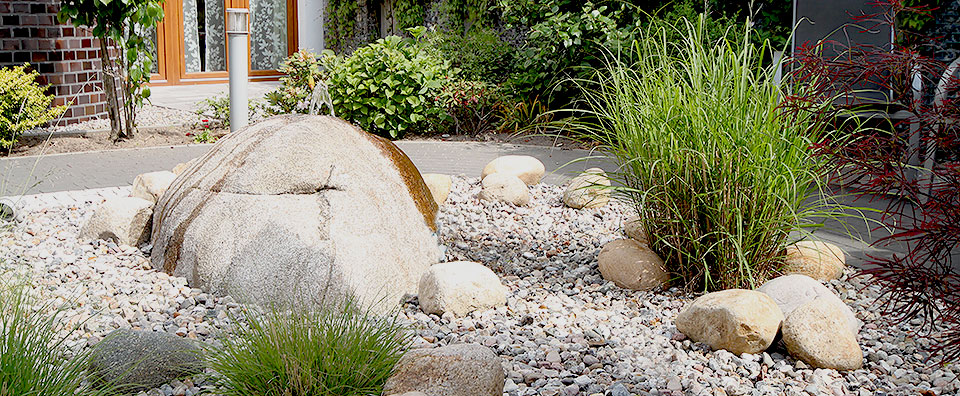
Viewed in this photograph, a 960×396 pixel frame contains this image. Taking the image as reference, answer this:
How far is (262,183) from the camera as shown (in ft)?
11.6

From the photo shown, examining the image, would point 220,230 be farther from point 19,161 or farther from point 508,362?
point 19,161

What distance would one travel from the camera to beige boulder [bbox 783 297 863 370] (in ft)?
8.76

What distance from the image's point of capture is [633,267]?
349cm

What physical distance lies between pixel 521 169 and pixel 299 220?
2372 millimetres

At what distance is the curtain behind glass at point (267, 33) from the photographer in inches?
537

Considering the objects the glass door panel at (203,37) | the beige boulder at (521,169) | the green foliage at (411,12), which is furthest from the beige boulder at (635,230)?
the glass door panel at (203,37)

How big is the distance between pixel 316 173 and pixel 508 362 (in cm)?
129

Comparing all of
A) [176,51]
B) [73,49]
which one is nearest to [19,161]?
[73,49]

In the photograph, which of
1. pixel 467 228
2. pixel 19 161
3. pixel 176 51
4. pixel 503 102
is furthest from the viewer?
pixel 176 51

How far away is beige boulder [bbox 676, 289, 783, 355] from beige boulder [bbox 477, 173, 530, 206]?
215 cm

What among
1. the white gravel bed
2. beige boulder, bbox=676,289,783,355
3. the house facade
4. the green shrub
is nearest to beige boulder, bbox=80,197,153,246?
the white gravel bed

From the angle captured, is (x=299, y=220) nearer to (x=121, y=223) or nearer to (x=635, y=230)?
(x=121, y=223)

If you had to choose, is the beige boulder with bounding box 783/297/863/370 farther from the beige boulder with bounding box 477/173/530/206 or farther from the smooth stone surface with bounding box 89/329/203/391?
the beige boulder with bounding box 477/173/530/206

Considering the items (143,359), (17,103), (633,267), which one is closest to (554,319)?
(633,267)
